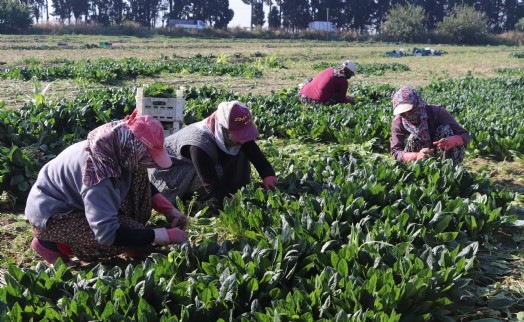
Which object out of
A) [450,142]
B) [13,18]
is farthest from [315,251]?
[13,18]

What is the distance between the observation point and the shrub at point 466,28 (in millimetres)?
66125

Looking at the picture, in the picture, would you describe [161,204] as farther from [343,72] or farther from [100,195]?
[343,72]

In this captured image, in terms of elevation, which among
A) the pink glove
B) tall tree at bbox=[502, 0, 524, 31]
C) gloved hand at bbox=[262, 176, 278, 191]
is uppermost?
tall tree at bbox=[502, 0, 524, 31]

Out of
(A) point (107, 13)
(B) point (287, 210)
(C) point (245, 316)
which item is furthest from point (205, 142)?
(A) point (107, 13)

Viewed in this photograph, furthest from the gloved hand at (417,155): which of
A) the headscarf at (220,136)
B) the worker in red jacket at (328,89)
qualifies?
the worker in red jacket at (328,89)

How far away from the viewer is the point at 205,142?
15.7 ft

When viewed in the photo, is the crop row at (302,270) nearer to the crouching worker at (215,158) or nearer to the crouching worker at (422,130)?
the crouching worker at (215,158)

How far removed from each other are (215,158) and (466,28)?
6788 centimetres

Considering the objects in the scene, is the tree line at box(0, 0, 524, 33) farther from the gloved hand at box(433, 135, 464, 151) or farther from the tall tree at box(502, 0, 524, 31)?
the gloved hand at box(433, 135, 464, 151)

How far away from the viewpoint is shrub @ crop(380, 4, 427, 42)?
65125mm

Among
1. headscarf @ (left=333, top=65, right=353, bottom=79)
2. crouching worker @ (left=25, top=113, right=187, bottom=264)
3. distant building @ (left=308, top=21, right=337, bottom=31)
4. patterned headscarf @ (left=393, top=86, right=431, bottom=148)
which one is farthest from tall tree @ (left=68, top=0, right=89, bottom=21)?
crouching worker @ (left=25, top=113, right=187, bottom=264)

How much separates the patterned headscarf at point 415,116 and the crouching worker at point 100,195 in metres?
2.87

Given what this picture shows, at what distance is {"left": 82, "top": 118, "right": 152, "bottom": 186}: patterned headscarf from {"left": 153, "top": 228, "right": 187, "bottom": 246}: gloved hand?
0.50m

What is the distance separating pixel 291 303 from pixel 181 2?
8019 cm
